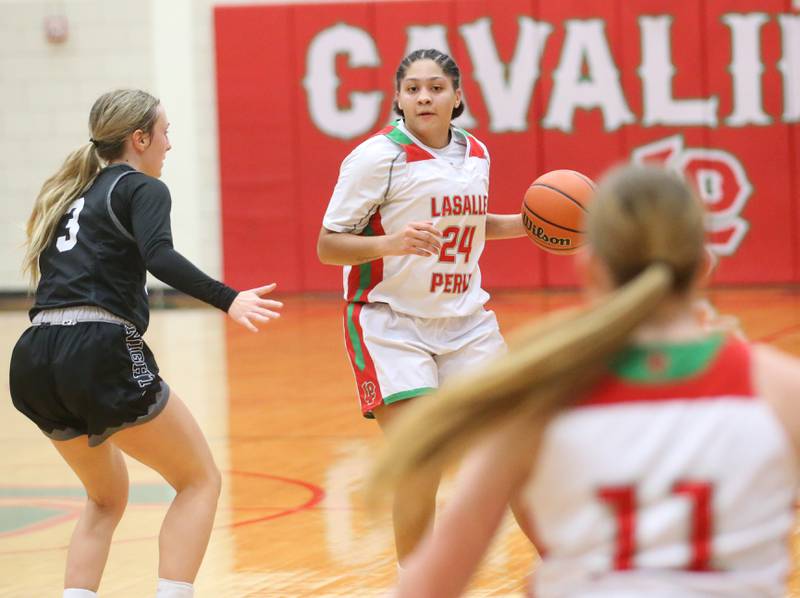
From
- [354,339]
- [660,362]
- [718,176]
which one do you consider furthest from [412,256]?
[718,176]

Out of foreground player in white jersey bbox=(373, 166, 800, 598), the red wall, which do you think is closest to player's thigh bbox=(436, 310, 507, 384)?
→ foreground player in white jersey bbox=(373, 166, 800, 598)

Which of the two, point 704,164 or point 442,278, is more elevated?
point 442,278

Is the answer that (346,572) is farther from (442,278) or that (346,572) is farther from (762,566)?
(762,566)

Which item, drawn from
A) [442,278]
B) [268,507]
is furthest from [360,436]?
[442,278]

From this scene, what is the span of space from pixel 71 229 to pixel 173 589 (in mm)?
1025

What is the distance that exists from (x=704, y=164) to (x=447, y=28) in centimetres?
288

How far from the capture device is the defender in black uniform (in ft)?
12.5

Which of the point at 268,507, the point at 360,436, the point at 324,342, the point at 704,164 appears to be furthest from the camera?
the point at 704,164

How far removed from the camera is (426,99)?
4367 mm

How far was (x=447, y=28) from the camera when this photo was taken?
46.6 ft

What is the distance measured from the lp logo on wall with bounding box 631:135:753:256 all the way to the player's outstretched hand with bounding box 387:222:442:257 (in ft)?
33.6

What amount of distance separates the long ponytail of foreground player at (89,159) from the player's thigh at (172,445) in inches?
21.2

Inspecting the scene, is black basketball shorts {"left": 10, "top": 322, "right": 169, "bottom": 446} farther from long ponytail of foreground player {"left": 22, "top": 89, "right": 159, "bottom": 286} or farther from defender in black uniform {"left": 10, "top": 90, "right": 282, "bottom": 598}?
long ponytail of foreground player {"left": 22, "top": 89, "right": 159, "bottom": 286}

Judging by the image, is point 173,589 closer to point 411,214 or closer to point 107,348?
point 107,348
